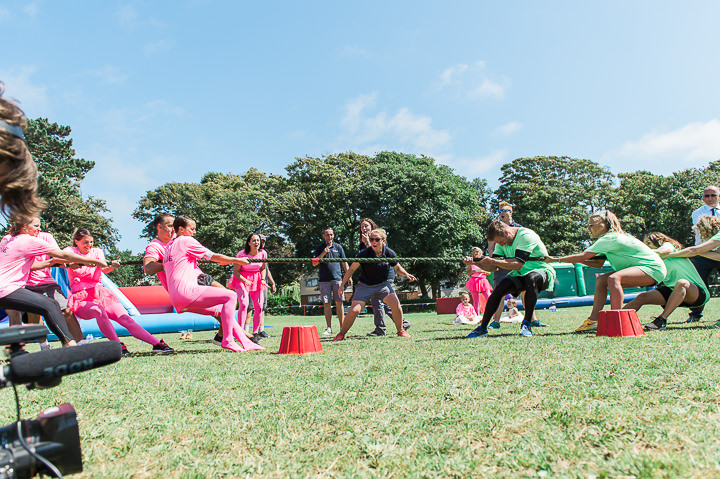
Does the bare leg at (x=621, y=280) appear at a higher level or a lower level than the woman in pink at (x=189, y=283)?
lower

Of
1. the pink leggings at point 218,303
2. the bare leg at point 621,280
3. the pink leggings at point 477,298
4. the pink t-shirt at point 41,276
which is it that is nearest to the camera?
the pink leggings at point 218,303

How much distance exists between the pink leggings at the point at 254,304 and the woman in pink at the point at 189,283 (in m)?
2.16

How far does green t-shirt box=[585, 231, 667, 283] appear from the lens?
6453 millimetres

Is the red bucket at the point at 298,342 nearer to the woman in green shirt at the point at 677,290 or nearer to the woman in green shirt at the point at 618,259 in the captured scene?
the woman in green shirt at the point at 618,259

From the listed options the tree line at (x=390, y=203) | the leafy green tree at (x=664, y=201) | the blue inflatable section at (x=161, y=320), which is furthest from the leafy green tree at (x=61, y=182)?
the leafy green tree at (x=664, y=201)

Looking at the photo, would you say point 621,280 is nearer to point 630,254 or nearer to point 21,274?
point 630,254

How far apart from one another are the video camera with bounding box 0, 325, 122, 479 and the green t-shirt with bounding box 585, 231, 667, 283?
6.54m

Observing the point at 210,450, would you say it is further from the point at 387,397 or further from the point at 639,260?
the point at 639,260

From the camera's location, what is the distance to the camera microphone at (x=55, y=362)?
4.50ft

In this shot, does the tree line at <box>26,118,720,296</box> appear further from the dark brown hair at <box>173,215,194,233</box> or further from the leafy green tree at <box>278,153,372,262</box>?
the dark brown hair at <box>173,215,194,233</box>

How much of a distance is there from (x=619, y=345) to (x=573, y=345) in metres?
0.44

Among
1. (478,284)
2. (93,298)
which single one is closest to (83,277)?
(93,298)

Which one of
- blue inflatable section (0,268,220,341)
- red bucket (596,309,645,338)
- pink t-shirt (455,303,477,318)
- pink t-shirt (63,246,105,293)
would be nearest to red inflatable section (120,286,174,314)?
blue inflatable section (0,268,220,341)

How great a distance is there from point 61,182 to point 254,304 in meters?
31.3
